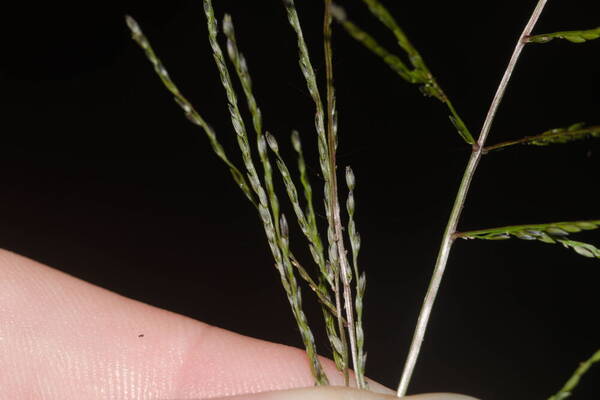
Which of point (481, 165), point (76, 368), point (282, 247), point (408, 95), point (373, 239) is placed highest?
point (408, 95)

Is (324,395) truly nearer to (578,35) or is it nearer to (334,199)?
(334,199)

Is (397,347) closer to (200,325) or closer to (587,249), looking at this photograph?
(200,325)

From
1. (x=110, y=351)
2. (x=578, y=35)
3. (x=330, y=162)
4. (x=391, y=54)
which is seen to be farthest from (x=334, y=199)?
(x=110, y=351)

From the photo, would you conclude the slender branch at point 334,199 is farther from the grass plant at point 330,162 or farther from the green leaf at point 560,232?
the green leaf at point 560,232

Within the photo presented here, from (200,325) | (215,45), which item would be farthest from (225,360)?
(215,45)

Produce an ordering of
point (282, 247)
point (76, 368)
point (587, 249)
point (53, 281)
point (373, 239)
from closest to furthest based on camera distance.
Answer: point (587, 249) < point (282, 247) < point (76, 368) < point (53, 281) < point (373, 239)

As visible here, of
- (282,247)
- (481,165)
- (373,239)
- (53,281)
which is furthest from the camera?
(373,239)

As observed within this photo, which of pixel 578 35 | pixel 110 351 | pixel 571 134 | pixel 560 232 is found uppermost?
pixel 578 35

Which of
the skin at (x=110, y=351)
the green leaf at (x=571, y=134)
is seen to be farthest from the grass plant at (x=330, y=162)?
the skin at (x=110, y=351)
